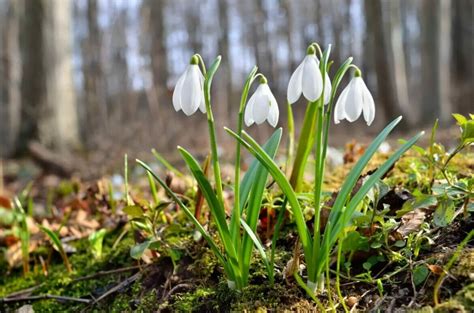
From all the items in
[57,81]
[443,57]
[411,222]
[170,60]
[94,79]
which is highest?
[170,60]

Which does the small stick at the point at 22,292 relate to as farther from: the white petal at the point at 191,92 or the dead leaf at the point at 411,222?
the dead leaf at the point at 411,222

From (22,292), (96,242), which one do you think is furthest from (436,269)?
(22,292)

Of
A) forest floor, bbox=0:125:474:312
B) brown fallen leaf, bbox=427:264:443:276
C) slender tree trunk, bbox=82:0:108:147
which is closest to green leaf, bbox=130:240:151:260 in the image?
forest floor, bbox=0:125:474:312

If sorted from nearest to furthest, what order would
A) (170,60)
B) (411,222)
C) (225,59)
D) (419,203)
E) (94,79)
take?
(419,203), (411,222), (94,79), (225,59), (170,60)

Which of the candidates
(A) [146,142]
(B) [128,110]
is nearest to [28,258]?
(A) [146,142]

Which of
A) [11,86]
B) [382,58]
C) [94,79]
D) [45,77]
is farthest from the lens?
[94,79]

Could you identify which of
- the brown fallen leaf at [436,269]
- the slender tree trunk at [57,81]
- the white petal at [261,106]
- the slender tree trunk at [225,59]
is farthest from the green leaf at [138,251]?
the slender tree trunk at [225,59]

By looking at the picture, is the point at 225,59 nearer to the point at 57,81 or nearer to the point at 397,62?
the point at 397,62
